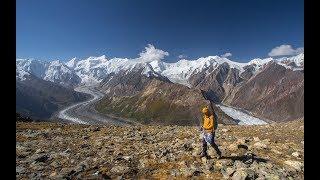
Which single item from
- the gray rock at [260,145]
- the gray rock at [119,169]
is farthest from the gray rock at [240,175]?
the gray rock at [260,145]

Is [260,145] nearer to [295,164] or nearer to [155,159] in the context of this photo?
[295,164]

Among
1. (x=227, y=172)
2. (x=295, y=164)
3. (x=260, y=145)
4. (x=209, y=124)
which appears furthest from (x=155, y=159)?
(x=260, y=145)

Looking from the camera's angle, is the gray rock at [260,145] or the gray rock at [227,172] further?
the gray rock at [260,145]

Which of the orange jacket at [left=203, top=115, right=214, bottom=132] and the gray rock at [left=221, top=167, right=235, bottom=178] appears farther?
the orange jacket at [left=203, top=115, right=214, bottom=132]

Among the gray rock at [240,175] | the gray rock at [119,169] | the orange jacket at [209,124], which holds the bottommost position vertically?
the gray rock at [119,169]

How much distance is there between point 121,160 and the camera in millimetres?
19078

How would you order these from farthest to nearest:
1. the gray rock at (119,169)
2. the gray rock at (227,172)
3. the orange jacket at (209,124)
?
the orange jacket at (209,124), the gray rock at (119,169), the gray rock at (227,172)

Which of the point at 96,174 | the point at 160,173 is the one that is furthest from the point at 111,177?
the point at 160,173

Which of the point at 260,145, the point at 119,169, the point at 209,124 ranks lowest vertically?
the point at 119,169

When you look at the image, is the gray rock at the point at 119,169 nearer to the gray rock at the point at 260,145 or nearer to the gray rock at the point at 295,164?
the gray rock at the point at 295,164

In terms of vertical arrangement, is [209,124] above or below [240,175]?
above

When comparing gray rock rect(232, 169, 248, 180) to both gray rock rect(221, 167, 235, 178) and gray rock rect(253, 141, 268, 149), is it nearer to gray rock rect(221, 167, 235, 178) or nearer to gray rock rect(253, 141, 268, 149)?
gray rock rect(221, 167, 235, 178)

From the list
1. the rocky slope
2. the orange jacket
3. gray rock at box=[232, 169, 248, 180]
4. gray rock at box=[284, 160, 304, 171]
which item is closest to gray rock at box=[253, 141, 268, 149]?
the rocky slope
